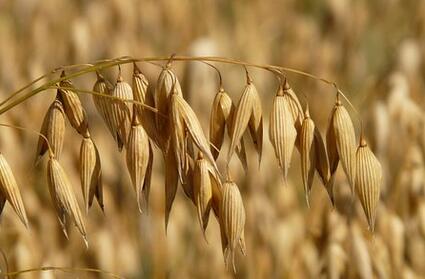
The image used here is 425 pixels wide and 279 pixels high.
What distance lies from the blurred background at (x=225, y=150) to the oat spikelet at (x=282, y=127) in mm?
84

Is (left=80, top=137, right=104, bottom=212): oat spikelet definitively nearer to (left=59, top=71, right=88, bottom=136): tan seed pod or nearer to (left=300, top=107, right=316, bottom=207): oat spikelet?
(left=59, top=71, right=88, bottom=136): tan seed pod

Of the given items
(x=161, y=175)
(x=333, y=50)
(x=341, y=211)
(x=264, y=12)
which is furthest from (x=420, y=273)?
(x=264, y=12)

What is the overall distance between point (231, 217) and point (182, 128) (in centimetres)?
11

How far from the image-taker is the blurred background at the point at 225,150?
6.20 feet

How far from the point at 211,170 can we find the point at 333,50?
2.34 metres

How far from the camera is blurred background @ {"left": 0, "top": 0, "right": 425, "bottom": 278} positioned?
1.89 metres

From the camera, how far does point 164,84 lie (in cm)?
118

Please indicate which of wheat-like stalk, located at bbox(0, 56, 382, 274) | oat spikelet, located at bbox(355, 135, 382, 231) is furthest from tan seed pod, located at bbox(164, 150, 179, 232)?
oat spikelet, located at bbox(355, 135, 382, 231)

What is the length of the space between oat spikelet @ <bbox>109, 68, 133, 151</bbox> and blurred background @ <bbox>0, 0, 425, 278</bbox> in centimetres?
27

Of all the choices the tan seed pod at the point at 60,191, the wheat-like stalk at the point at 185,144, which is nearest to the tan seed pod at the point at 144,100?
the wheat-like stalk at the point at 185,144

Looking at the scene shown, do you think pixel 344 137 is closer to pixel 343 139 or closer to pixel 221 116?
pixel 343 139

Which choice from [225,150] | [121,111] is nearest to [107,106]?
[121,111]

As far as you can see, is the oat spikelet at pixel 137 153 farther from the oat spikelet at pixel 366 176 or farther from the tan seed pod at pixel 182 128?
the oat spikelet at pixel 366 176

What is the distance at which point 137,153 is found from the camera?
1.17m
